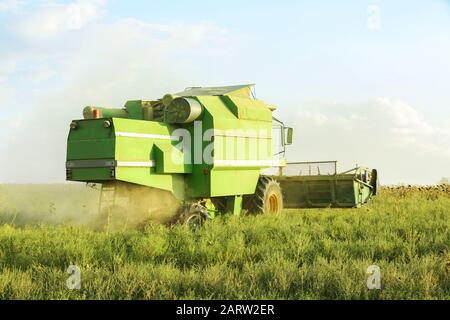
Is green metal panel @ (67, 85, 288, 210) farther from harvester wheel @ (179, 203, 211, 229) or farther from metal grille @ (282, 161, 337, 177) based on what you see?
metal grille @ (282, 161, 337, 177)

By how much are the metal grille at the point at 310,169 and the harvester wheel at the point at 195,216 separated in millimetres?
5977

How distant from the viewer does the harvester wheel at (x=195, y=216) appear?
11.7 meters

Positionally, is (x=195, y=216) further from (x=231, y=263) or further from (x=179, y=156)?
(x=231, y=263)

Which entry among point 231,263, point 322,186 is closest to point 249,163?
point 322,186

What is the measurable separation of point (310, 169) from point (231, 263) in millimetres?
10428

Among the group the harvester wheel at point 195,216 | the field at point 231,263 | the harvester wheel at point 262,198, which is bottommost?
the field at point 231,263

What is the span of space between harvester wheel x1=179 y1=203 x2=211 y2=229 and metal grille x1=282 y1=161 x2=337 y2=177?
598 cm

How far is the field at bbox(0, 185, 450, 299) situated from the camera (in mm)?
5844

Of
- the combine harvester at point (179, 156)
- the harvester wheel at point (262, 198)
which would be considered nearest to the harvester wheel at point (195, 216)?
the combine harvester at point (179, 156)

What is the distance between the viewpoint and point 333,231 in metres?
10.3

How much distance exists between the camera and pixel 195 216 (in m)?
12.1

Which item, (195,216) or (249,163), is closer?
(195,216)

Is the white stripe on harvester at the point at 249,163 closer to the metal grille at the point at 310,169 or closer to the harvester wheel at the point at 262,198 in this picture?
the harvester wheel at the point at 262,198
